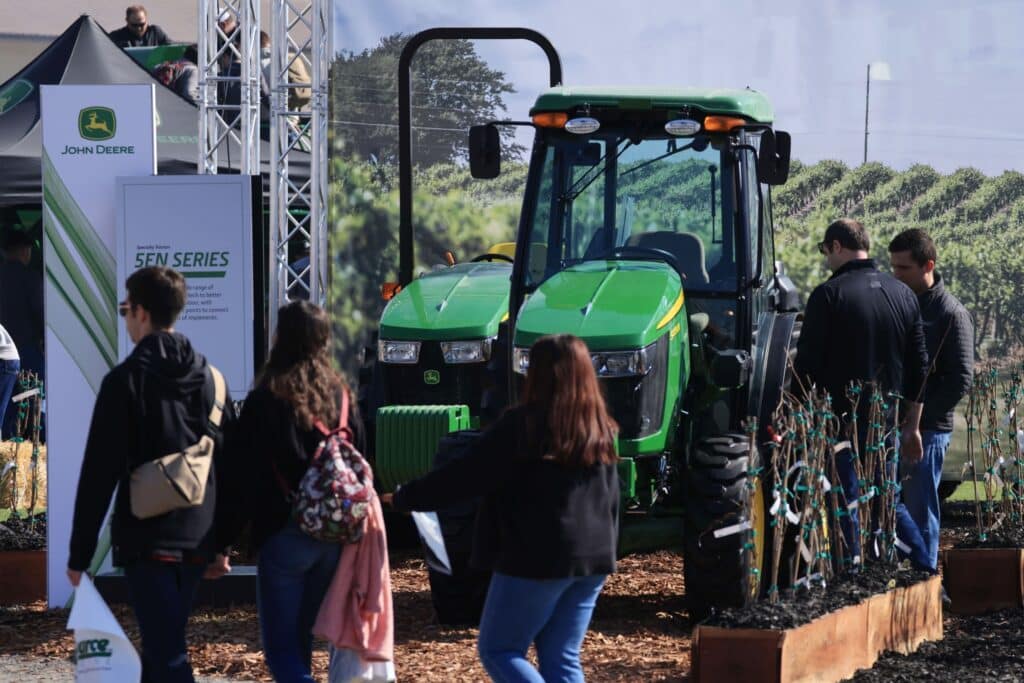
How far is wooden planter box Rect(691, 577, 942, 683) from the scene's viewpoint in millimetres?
5781

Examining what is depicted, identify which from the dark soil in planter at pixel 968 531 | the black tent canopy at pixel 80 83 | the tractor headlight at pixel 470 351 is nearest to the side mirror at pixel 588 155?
the tractor headlight at pixel 470 351

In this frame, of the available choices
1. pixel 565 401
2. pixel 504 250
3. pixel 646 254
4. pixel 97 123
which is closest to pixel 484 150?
pixel 646 254

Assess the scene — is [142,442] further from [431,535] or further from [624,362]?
[624,362]

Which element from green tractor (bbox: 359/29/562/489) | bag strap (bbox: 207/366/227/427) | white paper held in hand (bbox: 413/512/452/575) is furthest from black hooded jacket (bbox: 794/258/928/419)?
bag strap (bbox: 207/366/227/427)

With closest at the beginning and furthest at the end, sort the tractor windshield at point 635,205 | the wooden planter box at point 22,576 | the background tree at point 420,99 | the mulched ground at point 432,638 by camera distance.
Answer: the mulched ground at point 432,638 < the tractor windshield at point 635,205 < the wooden planter box at point 22,576 < the background tree at point 420,99

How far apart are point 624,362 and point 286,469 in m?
2.72

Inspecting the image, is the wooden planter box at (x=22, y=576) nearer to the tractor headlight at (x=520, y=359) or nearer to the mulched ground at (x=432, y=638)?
the mulched ground at (x=432, y=638)

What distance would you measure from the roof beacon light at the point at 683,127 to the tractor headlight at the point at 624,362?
1144 millimetres

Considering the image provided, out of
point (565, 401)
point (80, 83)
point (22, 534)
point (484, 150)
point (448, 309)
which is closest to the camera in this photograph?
point (565, 401)

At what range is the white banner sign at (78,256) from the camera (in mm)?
7895

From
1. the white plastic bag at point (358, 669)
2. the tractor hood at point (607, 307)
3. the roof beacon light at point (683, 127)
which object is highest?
the roof beacon light at point (683, 127)

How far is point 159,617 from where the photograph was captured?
4879 millimetres

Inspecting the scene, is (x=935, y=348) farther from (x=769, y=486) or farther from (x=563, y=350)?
(x=563, y=350)

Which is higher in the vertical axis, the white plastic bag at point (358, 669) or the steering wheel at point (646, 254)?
the steering wheel at point (646, 254)
